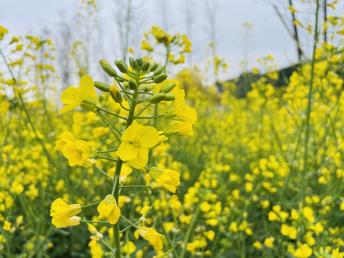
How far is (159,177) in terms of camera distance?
4.23 ft

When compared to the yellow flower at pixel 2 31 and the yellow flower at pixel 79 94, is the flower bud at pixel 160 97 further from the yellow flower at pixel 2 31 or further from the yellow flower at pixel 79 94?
the yellow flower at pixel 2 31

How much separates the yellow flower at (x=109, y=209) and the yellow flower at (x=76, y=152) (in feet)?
0.45

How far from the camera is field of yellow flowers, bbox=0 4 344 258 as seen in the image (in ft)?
4.28

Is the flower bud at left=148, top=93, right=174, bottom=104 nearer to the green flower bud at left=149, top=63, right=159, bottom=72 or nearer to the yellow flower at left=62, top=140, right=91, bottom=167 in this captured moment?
the green flower bud at left=149, top=63, right=159, bottom=72

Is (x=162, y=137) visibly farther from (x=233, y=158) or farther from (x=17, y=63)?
(x=233, y=158)

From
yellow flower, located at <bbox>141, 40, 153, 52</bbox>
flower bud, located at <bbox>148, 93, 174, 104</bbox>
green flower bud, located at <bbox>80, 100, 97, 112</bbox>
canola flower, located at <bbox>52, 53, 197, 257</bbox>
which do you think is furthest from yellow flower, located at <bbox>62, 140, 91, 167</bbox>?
yellow flower, located at <bbox>141, 40, 153, 52</bbox>

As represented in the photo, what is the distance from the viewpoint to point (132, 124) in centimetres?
118

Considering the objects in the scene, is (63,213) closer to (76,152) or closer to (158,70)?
(76,152)

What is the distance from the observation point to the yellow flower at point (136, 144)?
1.17 meters

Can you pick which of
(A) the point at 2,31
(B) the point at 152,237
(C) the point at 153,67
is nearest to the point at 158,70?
(C) the point at 153,67

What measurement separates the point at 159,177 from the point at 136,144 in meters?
0.16

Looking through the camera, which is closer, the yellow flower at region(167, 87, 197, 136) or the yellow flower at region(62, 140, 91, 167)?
the yellow flower at region(62, 140, 91, 167)

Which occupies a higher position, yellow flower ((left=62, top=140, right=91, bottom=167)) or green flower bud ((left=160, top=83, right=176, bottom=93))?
green flower bud ((left=160, top=83, right=176, bottom=93))

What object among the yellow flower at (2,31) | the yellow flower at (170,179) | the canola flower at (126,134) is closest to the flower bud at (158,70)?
the canola flower at (126,134)
